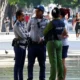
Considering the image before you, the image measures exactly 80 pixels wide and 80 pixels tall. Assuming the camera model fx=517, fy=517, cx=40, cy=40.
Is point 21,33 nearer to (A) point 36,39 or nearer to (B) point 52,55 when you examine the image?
(A) point 36,39

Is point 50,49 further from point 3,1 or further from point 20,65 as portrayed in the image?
point 3,1

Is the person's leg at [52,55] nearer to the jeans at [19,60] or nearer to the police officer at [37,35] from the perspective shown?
the police officer at [37,35]

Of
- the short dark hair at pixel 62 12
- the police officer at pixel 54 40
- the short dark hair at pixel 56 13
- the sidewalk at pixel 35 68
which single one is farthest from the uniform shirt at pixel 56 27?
the sidewalk at pixel 35 68

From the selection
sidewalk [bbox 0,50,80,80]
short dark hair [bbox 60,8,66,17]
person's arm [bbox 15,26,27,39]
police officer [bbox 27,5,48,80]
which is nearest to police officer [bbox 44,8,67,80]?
police officer [bbox 27,5,48,80]

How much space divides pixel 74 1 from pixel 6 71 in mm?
76833

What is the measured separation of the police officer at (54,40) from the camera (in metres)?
11.9

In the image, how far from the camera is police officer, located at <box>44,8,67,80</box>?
11.9m

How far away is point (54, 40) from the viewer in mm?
11961

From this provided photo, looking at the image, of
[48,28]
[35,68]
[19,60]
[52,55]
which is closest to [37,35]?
[48,28]

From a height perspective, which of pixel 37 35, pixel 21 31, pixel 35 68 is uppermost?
pixel 21 31

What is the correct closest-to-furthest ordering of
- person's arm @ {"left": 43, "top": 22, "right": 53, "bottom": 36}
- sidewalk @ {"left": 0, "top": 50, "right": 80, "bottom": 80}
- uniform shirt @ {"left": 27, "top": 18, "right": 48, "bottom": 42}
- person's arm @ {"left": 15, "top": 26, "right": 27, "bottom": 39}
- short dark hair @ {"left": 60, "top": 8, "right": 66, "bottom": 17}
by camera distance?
person's arm @ {"left": 43, "top": 22, "right": 53, "bottom": 36} < person's arm @ {"left": 15, "top": 26, "right": 27, "bottom": 39} < uniform shirt @ {"left": 27, "top": 18, "right": 48, "bottom": 42} < short dark hair @ {"left": 60, "top": 8, "right": 66, "bottom": 17} < sidewalk @ {"left": 0, "top": 50, "right": 80, "bottom": 80}

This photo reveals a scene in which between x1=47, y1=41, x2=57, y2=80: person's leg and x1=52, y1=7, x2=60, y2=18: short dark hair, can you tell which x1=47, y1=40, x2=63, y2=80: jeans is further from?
x1=52, y1=7, x2=60, y2=18: short dark hair

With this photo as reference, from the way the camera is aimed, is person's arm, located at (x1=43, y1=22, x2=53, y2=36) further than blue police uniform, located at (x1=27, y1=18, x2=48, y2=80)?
No

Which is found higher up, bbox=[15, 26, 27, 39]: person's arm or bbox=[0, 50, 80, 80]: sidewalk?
bbox=[15, 26, 27, 39]: person's arm
